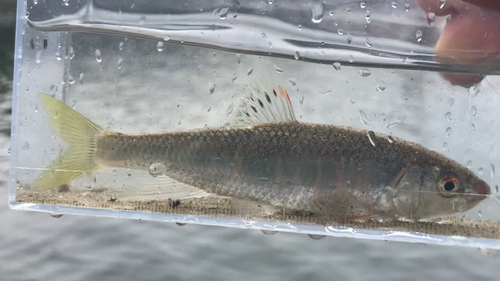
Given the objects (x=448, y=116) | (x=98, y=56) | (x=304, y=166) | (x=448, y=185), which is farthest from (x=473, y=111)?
(x=98, y=56)

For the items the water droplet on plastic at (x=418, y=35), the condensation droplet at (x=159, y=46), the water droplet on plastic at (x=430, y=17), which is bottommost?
the condensation droplet at (x=159, y=46)

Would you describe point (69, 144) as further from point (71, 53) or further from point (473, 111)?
point (473, 111)

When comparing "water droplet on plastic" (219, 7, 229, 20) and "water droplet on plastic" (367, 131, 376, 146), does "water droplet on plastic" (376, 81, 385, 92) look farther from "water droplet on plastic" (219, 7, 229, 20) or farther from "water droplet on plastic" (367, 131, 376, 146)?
"water droplet on plastic" (219, 7, 229, 20)

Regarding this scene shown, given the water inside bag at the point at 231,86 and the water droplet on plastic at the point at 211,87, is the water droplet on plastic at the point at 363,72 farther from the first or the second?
the water droplet on plastic at the point at 211,87

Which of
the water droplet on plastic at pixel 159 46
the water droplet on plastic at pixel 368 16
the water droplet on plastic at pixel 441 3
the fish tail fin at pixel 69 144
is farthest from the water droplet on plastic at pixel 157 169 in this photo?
the water droplet on plastic at pixel 441 3

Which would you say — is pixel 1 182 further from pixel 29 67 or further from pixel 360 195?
pixel 360 195

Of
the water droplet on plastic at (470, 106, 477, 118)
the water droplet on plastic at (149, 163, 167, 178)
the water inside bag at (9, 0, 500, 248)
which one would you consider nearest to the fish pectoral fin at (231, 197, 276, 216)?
the water inside bag at (9, 0, 500, 248)

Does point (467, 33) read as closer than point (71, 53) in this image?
Yes
